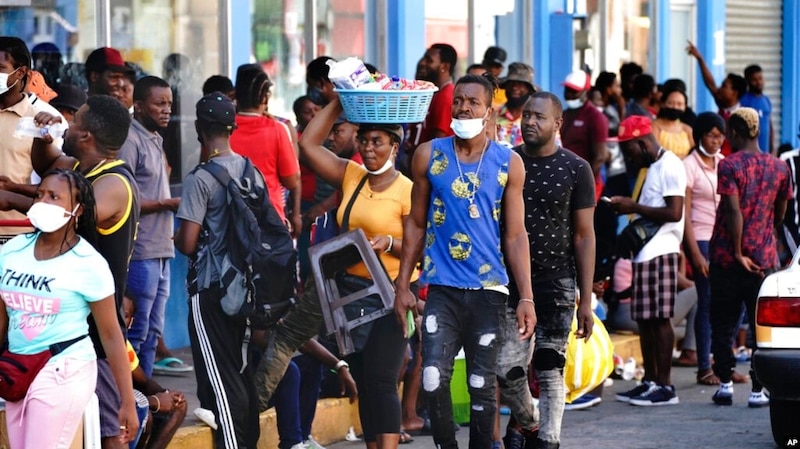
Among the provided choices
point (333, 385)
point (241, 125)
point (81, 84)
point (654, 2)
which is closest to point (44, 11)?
point (81, 84)

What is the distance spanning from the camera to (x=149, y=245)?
827cm

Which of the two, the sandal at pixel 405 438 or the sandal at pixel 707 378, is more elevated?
the sandal at pixel 405 438

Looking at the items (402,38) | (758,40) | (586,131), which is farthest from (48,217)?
(758,40)

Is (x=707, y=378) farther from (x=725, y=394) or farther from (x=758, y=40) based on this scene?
(x=758, y=40)

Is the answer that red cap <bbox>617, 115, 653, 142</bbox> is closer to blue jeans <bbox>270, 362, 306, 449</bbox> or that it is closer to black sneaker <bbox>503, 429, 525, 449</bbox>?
black sneaker <bbox>503, 429, 525, 449</bbox>

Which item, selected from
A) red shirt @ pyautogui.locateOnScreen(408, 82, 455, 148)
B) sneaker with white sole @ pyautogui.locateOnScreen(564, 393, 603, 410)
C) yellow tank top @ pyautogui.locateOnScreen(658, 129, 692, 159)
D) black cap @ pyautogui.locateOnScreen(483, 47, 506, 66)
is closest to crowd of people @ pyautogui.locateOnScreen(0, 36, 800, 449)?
red shirt @ pyautogui.locateOnScreen(408, 82, 455, 148)

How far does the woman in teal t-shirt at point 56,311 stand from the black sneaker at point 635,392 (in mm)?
5251

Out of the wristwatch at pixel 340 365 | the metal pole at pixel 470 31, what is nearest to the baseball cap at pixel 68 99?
the wristwatch at pixel 340 365

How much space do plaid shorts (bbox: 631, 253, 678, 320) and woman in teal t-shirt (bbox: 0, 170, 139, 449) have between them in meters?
5.16

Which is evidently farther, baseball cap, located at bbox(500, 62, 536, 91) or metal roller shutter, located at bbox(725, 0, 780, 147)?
metal roller shutter, located at bbox(725, 0, 780, 147)

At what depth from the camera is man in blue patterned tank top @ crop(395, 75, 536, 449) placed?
22.8ft

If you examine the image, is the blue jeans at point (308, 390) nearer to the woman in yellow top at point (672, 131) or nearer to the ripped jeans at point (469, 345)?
the ripped jeans at point (469, 345)

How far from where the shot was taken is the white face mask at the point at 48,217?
5.59 metres

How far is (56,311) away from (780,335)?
3807 mm
